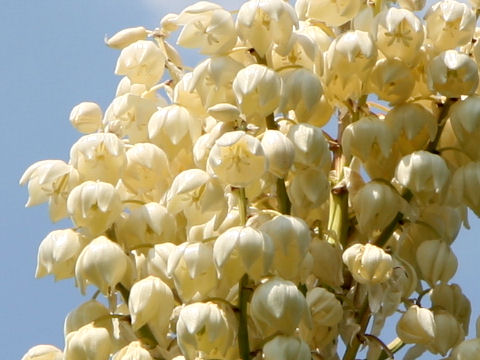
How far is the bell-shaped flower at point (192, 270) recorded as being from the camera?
1489 millimetres

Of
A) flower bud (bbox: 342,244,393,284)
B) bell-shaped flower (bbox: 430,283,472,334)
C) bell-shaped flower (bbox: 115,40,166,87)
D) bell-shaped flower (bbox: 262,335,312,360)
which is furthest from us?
bell-shaped flower (bbox: 115,40,166,87)

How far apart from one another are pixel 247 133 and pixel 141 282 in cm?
21

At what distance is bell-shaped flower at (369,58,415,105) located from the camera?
1625mm

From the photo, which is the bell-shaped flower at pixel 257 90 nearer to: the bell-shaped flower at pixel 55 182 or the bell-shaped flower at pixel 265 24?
the bell-shaped flower at pixel 265 24

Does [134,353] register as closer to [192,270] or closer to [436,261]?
[192,270]

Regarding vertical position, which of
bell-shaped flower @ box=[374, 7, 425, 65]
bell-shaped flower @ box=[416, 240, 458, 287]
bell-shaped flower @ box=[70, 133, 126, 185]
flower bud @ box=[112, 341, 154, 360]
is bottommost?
bell-shaped flower @ box=[416, 240, 458, 287]

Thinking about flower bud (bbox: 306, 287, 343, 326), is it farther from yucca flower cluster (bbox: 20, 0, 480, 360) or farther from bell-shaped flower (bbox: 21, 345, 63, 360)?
bell-shaped flower (bbox: 21, 345, 63, 360)

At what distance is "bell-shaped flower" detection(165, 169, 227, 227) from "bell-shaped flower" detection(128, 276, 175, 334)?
96 millimetres

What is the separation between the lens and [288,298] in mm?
1461

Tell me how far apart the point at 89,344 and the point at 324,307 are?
10.8 inches

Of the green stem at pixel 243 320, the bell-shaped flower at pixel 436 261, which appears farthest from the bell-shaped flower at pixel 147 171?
the bell-shaped flower at pixel 436 261

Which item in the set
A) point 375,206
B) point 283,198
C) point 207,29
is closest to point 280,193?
point 283,198

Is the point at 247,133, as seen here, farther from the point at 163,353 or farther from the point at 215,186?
the point at 163,353

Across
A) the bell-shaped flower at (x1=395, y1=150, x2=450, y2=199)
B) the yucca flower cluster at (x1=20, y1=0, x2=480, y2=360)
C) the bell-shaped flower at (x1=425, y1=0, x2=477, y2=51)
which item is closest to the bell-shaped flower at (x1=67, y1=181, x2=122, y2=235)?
the yucca flower cluster at (x1=20, y1=0, x2=480, y2=360)
